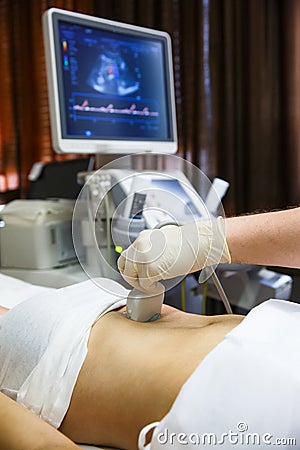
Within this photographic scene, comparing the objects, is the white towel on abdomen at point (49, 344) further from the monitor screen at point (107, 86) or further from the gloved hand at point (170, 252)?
the monitor screen at point (107, 86)

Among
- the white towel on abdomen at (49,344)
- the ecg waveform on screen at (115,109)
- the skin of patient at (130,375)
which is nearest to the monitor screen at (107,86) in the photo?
the ecg waveform on screen at (115,109)

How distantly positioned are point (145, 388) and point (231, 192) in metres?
1.80

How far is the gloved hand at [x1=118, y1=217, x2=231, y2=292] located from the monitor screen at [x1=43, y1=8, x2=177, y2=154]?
76 cm

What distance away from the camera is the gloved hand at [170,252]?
36.8 inches

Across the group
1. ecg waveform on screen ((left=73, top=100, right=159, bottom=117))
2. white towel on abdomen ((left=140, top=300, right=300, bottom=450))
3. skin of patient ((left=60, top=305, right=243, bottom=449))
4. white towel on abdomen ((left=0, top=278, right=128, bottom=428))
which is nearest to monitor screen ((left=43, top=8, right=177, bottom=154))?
ecg waveform on screen ((left=73, top=100, right=159, bottom=117))

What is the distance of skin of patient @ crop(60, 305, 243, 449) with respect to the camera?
2.48ft

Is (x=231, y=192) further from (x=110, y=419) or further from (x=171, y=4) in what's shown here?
(x=110, y=419)

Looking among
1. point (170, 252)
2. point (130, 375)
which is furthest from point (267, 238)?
point (130, 375)

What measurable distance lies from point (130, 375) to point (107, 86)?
1162 millimetres

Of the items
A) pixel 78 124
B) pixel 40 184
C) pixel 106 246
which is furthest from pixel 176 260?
pixel 40 184

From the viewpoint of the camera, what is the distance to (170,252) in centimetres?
95

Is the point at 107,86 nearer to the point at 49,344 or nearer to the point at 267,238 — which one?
the point at 267,238

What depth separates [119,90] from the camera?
1.77 meters

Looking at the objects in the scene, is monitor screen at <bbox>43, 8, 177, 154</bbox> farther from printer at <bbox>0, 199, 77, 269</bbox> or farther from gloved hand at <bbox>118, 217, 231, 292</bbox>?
gloved hand at <bbox>118, 217, 231, 292</bbox>
